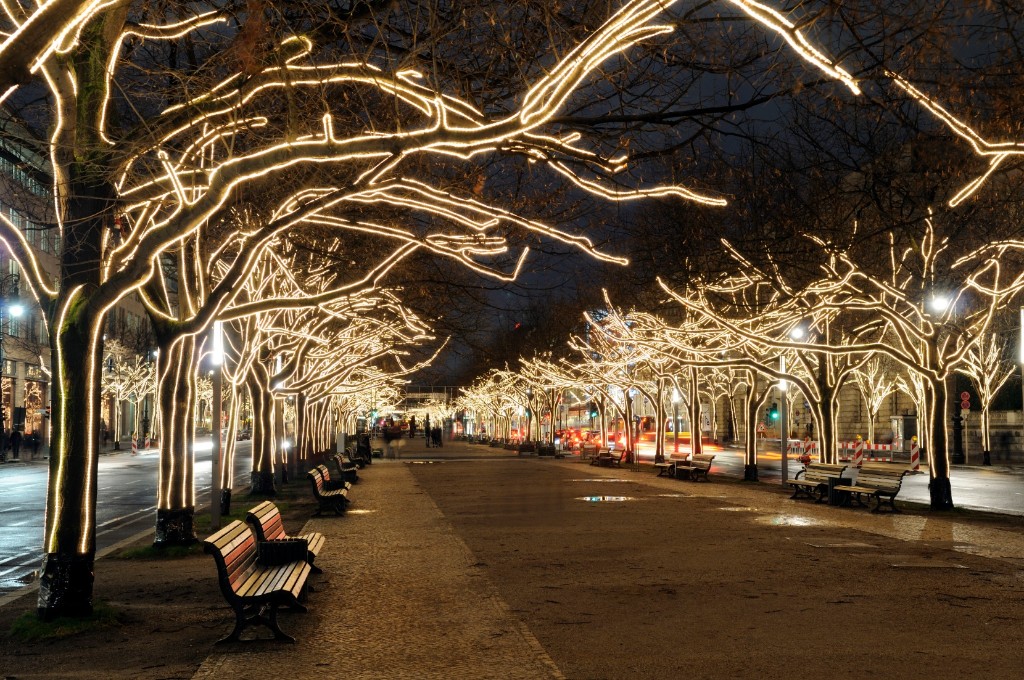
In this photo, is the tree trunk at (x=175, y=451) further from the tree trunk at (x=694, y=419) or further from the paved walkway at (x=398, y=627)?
the tree trunk at (x=694, y=419)

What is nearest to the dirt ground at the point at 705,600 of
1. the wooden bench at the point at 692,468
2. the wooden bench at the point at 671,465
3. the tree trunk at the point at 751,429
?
the tree trunk at the point at 751,429

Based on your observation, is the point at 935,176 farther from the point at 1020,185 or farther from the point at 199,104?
the point at 199,104

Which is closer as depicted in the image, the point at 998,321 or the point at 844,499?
the point at 844,499

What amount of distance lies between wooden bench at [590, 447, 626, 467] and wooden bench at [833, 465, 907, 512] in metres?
18.6

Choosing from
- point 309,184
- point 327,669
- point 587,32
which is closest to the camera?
point 327,669

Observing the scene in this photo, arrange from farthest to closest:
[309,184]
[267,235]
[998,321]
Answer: [998,321]
[309,184]
[267,235]

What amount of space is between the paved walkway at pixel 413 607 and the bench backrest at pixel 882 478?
998 mm

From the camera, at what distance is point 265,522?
10594 mm

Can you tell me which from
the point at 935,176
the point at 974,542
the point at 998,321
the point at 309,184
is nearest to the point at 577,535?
the point at 974,542

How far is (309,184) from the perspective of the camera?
11.6 metres

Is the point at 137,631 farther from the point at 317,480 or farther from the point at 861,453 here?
the point at 861,453

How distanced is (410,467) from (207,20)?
3220 centimetres

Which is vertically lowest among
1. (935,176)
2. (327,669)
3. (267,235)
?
(327,669)

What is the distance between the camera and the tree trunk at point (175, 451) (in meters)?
14.0
